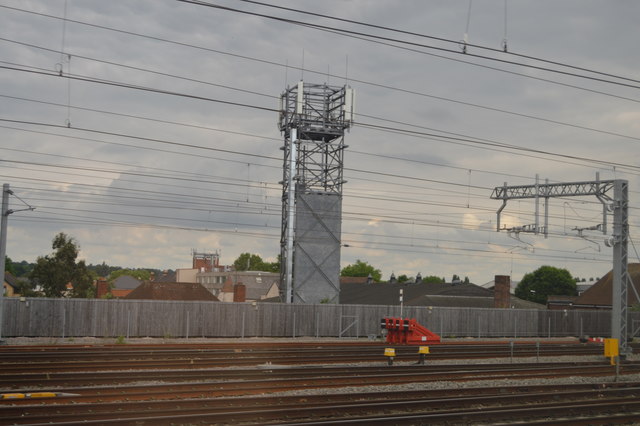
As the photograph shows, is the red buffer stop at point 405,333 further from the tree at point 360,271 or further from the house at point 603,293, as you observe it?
the tree at point 360,271

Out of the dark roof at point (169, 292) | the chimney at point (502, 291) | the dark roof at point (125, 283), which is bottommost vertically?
the dark roof at point (125, 283)

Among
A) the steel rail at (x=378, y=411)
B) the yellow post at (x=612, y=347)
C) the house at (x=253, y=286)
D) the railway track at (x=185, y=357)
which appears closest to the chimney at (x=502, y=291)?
the railway track at (x=185, y=357)

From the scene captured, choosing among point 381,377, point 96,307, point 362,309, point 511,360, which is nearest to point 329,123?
point 362,309

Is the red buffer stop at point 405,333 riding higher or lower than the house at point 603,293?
lower

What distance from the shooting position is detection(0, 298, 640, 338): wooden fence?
41.3 meters

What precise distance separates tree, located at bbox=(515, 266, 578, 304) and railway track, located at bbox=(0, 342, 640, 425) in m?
104

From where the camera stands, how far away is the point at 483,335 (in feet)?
187

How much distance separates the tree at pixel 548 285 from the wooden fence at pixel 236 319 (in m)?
72.3

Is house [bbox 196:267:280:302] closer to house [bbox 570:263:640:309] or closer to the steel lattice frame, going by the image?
house [bbox 570:263:640:309]

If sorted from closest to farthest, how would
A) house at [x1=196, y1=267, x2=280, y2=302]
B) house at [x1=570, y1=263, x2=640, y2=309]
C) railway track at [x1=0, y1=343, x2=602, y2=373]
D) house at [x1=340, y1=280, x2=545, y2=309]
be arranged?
railway track at [x1=0, y1=343, x2=602, y2=373] → house at [x1=340, y1=280, x2=545, y2=309] → house at [x1=570, y1=263, x2=640, y2=309] → house at [x1=196, y1=267, x2=280, y2=302]

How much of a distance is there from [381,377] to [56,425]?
40.2 feet

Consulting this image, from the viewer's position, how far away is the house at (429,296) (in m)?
71.6

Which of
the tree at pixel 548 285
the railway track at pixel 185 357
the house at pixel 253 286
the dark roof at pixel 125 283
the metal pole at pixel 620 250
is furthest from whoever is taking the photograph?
the dark roof at pixel 125 283

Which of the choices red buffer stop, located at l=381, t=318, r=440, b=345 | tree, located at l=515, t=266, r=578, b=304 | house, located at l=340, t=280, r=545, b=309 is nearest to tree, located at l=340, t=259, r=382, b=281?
tree, located at l=515, t=266, r=578, b=304
